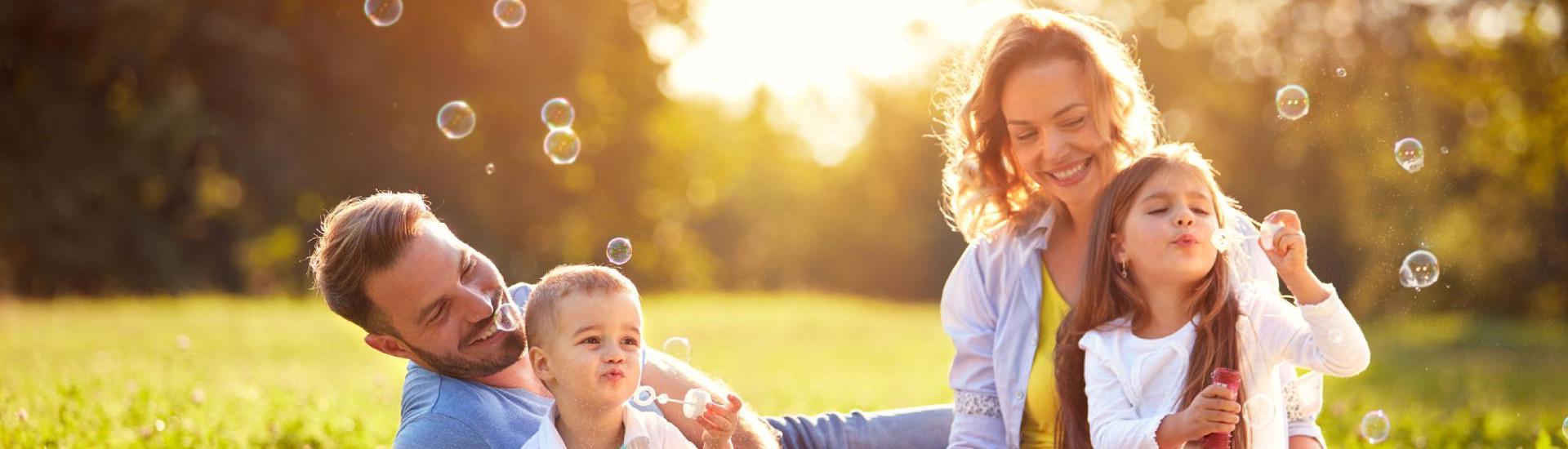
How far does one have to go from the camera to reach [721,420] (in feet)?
11.3

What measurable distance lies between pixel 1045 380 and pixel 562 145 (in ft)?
7.77

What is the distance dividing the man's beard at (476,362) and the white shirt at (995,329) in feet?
4.74

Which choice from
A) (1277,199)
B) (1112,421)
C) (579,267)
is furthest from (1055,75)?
(1277,199)

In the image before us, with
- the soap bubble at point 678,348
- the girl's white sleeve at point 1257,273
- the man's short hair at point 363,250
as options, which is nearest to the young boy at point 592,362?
the man's short hair at point 363,250

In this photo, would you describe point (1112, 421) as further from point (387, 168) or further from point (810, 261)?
point (810, 261)

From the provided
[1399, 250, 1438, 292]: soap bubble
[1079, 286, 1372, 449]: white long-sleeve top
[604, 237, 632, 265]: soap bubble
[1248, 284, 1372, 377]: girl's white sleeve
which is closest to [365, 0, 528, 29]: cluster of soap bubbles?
[604, 237, 632, 265]: soap bubble

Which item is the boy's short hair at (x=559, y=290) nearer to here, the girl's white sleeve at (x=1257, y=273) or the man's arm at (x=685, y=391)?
the man's arm at (x=685, y=391)

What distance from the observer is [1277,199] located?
28.8 metres

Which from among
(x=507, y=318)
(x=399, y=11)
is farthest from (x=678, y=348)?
(x=399, y=11)

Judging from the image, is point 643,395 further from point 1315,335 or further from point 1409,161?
point 1409,161

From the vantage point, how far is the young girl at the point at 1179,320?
348cm

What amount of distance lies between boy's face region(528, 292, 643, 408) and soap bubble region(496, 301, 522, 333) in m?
0.41

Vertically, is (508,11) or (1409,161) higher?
(508,11)

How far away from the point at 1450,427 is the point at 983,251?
3046 mm
